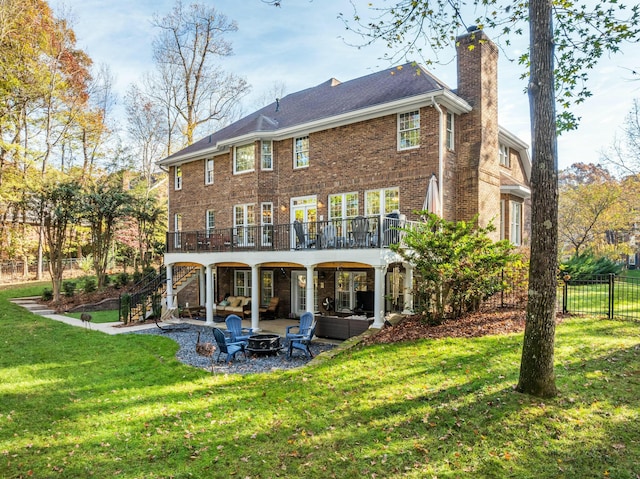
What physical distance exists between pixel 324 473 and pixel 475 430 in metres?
2.26

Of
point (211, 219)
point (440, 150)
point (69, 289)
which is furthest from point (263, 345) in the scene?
point (69, 289)

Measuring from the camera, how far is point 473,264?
1133 centimetres

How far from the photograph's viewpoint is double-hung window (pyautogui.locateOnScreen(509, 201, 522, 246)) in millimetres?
17500

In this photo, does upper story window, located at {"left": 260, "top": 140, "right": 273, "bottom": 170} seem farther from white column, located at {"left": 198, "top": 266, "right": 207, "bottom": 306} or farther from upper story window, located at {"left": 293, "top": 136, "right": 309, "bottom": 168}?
white column, located at {"left": 198, "top": 266, "right": 207, "bottom": 306}

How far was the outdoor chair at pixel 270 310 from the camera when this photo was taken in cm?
1741

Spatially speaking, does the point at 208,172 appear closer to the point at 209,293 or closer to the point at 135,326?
the point at 209,293

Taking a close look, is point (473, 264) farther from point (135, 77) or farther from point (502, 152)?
point (135, 77)

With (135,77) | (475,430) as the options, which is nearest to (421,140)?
(475,430)

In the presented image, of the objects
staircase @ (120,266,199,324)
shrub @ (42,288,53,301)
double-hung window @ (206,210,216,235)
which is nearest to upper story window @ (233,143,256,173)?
double-hung window @ (206,210,216,235)

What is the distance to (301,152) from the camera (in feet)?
56.9

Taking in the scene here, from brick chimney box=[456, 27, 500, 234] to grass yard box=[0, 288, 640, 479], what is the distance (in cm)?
603

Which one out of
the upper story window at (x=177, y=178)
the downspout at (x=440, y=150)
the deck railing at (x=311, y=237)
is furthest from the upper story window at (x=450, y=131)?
the upper story window at (x=177, y=178)

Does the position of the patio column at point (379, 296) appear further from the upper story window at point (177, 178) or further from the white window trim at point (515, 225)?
the upper story window at point (177, 178)

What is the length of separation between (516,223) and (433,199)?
7.16 m
